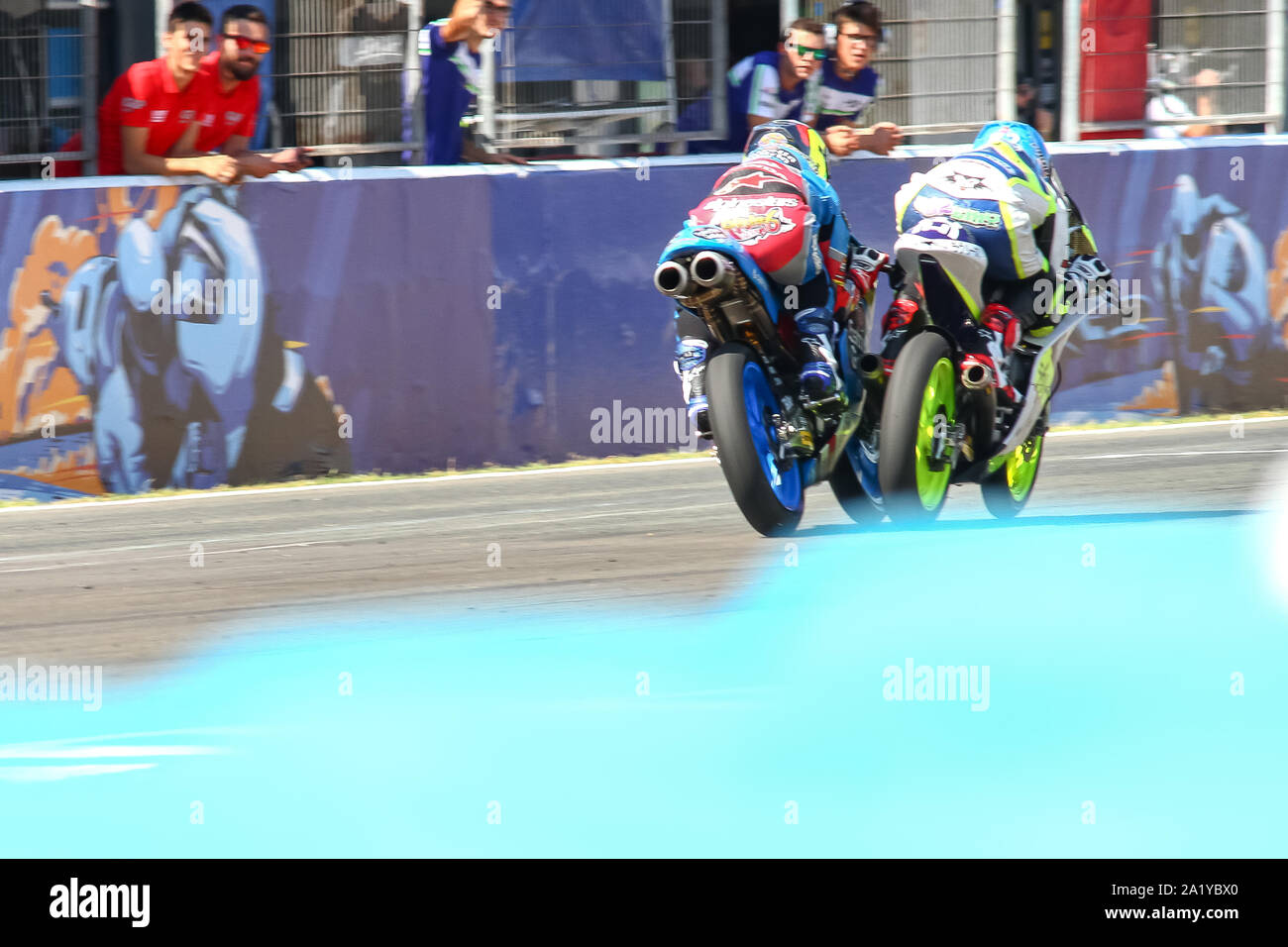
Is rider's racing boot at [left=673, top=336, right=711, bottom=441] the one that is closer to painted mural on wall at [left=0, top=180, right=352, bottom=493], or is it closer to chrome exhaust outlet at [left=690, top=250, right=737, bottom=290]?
chrome exhaust outlet at [left=690, top=250, right=737, bottom=290]

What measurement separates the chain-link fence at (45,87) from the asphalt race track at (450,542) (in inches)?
79.6

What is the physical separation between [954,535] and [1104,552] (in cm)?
57

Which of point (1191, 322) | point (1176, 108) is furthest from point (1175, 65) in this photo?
point (1191, 322)

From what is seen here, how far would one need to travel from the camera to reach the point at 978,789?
4.45 meters

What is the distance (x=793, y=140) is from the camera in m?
7.01

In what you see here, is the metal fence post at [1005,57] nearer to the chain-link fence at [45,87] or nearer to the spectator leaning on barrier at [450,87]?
the spectator leaning on barrier at [450,87]

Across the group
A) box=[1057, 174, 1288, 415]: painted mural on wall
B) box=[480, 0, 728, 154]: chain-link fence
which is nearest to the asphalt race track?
box=[1057, 174, 1288, 415]: painted mural on wall

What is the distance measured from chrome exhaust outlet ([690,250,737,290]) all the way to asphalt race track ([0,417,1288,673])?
1.10 m

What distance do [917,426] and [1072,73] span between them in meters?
5.92

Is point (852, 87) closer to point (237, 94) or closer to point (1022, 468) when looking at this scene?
point (237, 94)

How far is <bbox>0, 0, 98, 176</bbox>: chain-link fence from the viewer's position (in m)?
9.95

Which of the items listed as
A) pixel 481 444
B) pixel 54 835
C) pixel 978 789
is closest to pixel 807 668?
Result: pixel 978 789

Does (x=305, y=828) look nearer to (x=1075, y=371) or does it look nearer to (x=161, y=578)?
(x=161, y=578)

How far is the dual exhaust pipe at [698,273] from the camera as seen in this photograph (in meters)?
6.42
